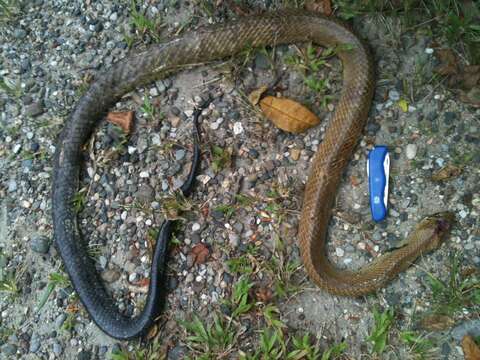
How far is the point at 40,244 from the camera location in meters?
3.85

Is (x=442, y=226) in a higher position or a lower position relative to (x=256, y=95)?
lower

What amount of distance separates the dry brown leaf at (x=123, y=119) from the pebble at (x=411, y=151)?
A: 2.02 metres

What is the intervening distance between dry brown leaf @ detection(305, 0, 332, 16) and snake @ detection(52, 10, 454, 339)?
0.47 feet

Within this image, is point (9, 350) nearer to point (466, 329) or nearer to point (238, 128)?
point (238, 128)

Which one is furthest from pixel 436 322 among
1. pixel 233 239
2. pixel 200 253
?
pixel 200 253

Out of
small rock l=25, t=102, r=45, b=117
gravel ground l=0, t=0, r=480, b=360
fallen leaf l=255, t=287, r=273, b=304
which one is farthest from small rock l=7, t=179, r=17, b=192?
fallen leaf l=255, t=287, r=273, b=304

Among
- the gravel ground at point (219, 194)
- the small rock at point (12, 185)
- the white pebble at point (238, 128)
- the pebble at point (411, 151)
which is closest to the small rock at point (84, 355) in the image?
the gravel ground at point (219, 194)

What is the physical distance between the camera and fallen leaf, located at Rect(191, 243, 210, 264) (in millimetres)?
3717

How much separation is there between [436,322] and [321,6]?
7.85 ft

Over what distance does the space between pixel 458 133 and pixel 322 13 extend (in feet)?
4.30

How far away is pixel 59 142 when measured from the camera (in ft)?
13.0

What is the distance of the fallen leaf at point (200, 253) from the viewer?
3.72 metres

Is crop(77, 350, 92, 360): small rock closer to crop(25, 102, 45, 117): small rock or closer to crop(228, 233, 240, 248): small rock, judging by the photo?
crop(228, 233, 240, 248): small rock

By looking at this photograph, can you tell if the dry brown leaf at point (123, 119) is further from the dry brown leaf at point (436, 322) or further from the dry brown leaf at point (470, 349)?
the dry brown leaf at point (470, 349)
